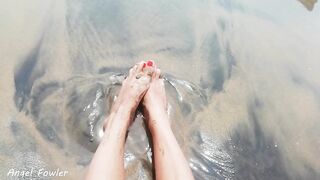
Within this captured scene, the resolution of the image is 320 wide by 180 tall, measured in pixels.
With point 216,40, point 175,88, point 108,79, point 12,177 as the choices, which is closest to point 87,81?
point 108,79

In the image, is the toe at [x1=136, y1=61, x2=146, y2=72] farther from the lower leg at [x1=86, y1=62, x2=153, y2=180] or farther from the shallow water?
the shallow water

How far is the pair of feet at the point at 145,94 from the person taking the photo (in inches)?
117

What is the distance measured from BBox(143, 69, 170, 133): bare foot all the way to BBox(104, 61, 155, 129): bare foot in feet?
0.16

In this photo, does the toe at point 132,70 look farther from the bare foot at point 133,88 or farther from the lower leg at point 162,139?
the lower leg at point 162,139

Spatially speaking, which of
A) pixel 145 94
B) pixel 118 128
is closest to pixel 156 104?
pixel 145 94

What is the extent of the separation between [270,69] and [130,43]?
1233 millimetres

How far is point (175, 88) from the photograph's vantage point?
340cm

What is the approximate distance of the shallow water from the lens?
279 centimetres

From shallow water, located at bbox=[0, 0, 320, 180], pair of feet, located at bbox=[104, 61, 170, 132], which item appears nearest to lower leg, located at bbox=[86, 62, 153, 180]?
pair of feet, located at bbox=[104, 61, 170, 132]

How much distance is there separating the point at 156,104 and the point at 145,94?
0.72 ft

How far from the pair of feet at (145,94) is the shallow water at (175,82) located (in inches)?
3.6

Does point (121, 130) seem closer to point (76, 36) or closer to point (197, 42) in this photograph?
point (76, 36)

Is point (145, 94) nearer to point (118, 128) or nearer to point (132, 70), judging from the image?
point (132, 70)

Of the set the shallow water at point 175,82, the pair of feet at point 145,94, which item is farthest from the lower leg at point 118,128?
the shallow water at point 175,82
